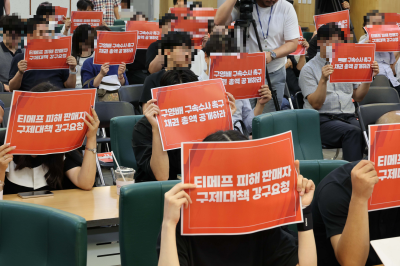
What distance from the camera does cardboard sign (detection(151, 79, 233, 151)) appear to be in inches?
95.8

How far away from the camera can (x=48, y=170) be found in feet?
8.52

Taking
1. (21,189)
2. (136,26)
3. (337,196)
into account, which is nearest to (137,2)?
(136,26)

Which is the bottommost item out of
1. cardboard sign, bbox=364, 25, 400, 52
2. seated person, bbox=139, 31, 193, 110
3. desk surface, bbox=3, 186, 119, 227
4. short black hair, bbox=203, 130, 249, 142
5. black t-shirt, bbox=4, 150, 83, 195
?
desk surface, bbox=3, 186, 119, 227

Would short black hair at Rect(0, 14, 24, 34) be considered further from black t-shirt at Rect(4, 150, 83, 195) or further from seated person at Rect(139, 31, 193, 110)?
black t-shirt at Rect(4, 150, 83, 195)

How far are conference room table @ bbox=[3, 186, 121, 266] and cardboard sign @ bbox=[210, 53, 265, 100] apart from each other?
1353mm

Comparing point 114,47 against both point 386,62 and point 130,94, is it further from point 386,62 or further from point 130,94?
point 386,62

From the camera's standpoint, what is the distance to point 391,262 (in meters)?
1.46

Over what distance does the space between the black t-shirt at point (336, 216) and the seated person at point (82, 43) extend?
4.02 meters

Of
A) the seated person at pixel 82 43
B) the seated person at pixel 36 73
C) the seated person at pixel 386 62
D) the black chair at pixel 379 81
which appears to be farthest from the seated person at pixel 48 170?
the seated person at pixel 386 62

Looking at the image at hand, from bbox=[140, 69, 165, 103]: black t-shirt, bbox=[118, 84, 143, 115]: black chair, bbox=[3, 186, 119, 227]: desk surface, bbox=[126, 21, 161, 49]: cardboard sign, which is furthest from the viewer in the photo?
bbox=[126, 21, 161, 49]: cardboard sign

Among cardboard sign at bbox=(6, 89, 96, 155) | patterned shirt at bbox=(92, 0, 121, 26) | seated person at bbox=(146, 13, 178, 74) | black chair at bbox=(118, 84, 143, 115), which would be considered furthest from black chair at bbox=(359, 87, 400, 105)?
patterned shirt at bbox=(92, 0, 121, 26)

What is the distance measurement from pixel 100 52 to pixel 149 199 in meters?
3.19

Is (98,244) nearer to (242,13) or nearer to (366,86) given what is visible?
(242,13)

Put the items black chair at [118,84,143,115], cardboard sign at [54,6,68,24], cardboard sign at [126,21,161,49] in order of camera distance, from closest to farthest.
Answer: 1. black chair at [118,84,143,115]
2. cardboard sign at [126,21,161,49]
3. cardboard sign at [54,6,68,24]
